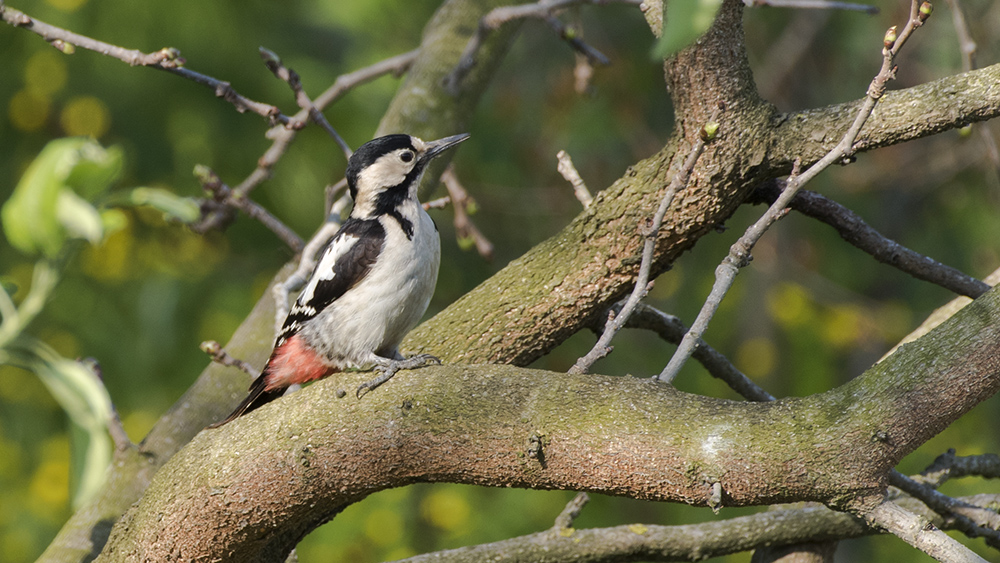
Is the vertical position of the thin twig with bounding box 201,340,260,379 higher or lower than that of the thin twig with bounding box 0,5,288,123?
lower

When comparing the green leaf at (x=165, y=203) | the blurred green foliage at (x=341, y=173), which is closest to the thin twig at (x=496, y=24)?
the blurred green foliage at (x=341, y=173)

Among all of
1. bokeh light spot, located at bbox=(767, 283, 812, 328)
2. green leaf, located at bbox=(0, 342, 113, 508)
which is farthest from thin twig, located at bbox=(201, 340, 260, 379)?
bokeh light spot, located at bbox=(767, 283, 812, 328)

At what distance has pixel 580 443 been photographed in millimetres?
2195

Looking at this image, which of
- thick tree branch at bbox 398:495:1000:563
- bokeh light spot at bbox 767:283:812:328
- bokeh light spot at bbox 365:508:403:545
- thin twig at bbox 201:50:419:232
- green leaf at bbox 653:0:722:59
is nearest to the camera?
green leaf at bbox 653:0:722:59

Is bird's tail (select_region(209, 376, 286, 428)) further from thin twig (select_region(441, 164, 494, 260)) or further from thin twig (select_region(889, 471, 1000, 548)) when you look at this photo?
thin twig (select_region(889, 471, 1000, 548))

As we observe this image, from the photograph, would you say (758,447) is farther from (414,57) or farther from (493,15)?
(414,57)

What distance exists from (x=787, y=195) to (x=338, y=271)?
5.55 ft

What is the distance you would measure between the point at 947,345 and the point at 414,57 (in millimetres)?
3262

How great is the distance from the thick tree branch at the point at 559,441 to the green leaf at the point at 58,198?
4.47 feet

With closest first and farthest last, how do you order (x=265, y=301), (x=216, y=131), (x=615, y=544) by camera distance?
(x=615, y=544)
(x=265, y=301)
(x=216, y=131)

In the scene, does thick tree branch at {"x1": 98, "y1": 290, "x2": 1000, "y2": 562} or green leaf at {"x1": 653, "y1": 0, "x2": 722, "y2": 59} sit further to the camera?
thick tree branch at {"x1": 98, "y1": 290, "x2": 1000, "y2": 562}

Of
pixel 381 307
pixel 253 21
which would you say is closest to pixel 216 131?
pixel 253 21

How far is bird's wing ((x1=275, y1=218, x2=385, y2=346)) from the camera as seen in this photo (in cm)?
337

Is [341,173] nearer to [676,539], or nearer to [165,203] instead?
[676,539]
